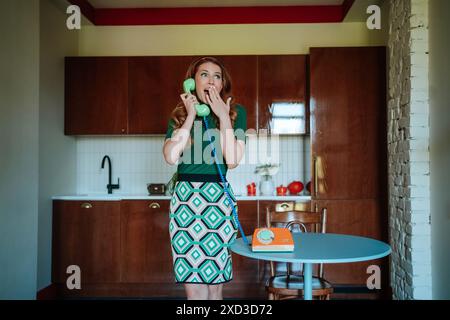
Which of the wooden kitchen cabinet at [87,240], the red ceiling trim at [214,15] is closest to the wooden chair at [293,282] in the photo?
the wooden kitchen cabinet at [87,240]

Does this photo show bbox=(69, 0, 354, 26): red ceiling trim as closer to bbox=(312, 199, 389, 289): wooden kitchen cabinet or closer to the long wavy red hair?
bbox=(312, 199, 389, 289): wooden kitchen cabinet

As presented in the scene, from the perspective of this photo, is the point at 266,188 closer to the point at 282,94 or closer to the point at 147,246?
the point at 282,94

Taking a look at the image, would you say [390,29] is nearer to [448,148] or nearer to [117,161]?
[448,148]

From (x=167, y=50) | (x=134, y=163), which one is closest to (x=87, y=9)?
(x=167, y=50)

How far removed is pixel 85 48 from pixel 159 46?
754mm

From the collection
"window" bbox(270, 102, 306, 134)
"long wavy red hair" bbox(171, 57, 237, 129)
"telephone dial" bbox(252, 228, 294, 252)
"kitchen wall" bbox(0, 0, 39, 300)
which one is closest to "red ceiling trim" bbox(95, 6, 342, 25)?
"window" bbox(270, 102, 306, 134)

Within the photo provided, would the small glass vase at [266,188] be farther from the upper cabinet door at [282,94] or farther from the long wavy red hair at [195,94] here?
the long wavy red hair at [195,94]

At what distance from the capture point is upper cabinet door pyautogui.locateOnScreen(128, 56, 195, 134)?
151 inches

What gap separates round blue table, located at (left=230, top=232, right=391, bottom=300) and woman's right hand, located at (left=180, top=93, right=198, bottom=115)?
0.58m

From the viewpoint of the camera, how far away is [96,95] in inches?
152

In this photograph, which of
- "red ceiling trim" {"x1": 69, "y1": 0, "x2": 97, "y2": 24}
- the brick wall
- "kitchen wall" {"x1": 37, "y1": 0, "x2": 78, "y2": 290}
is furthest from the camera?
"red ceiling trim" {"x1": 69, "y1": 0, "x2": 97, "y2": 24}

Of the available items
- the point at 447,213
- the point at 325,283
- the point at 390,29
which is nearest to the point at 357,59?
the point at 390,29
